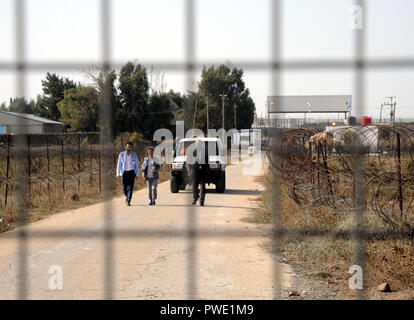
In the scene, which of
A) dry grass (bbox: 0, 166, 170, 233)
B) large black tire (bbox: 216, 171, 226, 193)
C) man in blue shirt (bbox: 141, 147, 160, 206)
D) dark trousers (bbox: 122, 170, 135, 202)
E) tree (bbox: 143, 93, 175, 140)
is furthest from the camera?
large black tire (bbox: 216, 171, 226, 193)

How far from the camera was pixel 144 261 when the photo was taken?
514cm

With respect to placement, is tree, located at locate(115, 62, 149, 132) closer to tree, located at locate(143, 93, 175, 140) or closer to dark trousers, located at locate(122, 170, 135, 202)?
tree, located at locate(143, 93, 175, 140)

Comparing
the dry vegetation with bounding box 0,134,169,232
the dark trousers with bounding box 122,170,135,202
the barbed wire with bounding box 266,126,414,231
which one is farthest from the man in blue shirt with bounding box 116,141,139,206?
the barbed wire with bounding box 266,126,414,231

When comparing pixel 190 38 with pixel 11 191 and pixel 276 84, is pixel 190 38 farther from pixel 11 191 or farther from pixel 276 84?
pixel 11 191

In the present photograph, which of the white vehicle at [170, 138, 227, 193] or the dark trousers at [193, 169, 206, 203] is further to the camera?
Answer: the white vehicle at [170, 138, 227, 193]

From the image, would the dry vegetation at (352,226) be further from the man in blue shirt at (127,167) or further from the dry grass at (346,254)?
the man in blue shirt at (127,167)

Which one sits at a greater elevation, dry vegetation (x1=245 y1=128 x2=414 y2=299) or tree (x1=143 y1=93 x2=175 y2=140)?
tree (x1=143 y1=93 x2=175 y2=140)

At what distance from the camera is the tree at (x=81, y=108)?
27.9 feet

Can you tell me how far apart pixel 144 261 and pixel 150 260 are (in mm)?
73

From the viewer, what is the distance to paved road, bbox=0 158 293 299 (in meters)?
4.18

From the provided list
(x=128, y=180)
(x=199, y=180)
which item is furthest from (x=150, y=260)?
(x=128, y=180)

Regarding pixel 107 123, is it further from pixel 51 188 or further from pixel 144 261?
pixel 51 188
